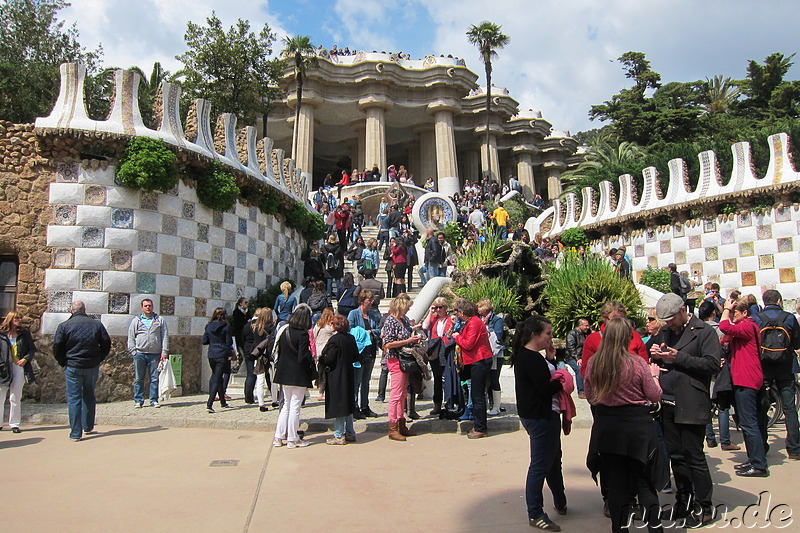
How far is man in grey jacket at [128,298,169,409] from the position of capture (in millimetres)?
9500

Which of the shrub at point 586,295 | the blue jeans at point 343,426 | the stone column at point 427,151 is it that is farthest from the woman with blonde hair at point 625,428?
the stone column at point 427,151

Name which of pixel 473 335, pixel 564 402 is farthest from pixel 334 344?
pixel 564 402

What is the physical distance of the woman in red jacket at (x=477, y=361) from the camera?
7.47 metres

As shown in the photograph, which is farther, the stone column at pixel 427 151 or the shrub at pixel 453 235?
the stone column at pixel 427 151

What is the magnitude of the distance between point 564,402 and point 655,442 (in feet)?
2.69

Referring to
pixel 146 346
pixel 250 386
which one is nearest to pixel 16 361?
pixel 146 346

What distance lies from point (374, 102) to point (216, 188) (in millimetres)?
28096

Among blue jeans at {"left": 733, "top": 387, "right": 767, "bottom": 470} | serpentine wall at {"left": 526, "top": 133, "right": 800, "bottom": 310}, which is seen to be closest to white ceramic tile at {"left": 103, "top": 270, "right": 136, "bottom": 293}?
blue jeans at {"left": 733, "top": 387, "right": 767, "bottom": 470}

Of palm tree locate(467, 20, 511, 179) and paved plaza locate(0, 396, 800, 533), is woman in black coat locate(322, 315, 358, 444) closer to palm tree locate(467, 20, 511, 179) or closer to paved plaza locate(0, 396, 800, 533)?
paved plaza locate(0, 396, 800, 533)

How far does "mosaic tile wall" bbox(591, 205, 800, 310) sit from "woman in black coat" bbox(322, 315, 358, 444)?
13.3m

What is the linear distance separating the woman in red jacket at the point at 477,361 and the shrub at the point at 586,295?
5.73m

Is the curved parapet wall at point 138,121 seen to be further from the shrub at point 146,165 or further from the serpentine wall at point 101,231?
the shrub at point 146,165

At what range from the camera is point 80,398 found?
7641 millimetres

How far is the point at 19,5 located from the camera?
2356cm
